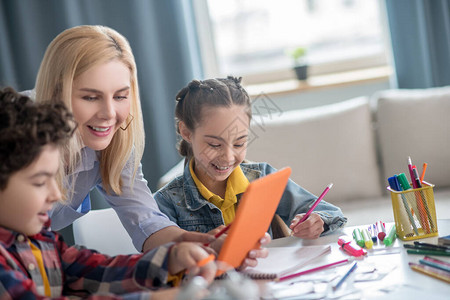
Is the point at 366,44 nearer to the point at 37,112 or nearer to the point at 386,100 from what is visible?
the point at 386,100

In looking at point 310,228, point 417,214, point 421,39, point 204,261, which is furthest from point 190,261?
point 421,39

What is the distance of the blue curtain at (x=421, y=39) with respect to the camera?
280cm

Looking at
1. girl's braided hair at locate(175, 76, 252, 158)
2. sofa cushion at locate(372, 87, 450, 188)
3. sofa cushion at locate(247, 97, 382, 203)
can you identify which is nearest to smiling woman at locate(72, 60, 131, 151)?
girl's braided hair at locate(175, 76, 252, 158)

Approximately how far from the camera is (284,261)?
112 centimetres

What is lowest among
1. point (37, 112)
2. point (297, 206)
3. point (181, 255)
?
point (297, 206)

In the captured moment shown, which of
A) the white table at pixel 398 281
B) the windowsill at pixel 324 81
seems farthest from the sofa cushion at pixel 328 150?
the white table at pixel 398 281

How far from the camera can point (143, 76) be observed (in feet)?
10.1

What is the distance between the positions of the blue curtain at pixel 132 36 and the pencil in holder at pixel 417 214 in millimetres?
2047

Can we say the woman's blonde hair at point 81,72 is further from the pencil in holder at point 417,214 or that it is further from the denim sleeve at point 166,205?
the pencil in holder at point 417,214

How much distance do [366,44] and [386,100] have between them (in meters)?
0.72

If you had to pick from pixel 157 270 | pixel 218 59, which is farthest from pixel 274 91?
pixel 157 270

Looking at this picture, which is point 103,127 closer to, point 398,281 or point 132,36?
point 398,281

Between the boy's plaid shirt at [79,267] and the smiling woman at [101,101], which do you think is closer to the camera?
the boy's plaid shirt at [79,267]

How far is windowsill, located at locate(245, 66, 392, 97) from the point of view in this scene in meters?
3.03
